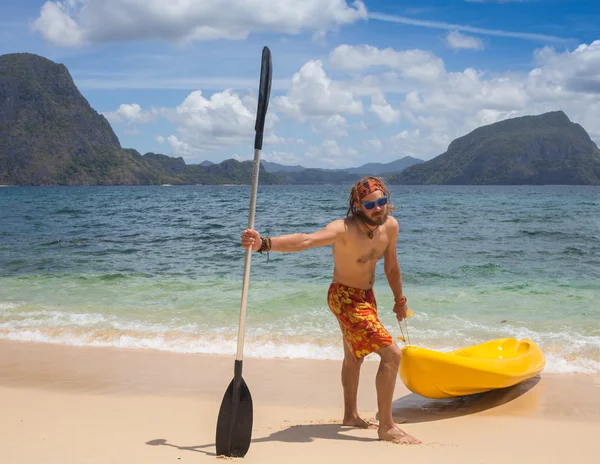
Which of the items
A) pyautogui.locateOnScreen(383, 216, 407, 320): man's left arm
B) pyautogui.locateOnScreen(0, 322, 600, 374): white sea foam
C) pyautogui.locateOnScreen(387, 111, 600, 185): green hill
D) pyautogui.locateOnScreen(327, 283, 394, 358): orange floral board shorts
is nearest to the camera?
pyautogui.locateOnScreen(327, 283, 394, 358): orange floral board shorts

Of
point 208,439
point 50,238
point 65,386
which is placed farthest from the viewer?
point 50,238

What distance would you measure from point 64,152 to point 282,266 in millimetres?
135850

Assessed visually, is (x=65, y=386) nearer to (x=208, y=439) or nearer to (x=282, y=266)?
(x=208, y=439)

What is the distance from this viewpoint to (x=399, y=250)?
50.5 feet

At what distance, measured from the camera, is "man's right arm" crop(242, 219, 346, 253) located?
338 cm

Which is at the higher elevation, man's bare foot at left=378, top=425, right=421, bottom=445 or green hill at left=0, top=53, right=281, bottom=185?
green hill at left=0, top=53, right=281, bottom=185

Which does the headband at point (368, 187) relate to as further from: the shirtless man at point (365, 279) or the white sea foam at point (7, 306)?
the white sea foam at point (7, 306)

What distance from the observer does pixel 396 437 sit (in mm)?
3801

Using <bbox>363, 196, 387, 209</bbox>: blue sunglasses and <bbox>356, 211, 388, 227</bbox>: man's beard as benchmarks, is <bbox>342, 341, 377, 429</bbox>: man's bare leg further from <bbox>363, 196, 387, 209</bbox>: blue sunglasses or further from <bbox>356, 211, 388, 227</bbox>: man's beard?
<bbox>363, 196, 387, 209</bbox>: blue sunglasses

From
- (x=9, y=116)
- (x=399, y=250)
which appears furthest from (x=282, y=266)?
(x=9, y=116)

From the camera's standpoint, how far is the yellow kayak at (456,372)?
4539mm

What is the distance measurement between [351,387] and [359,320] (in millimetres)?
651

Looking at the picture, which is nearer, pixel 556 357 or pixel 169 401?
pixel 169 401

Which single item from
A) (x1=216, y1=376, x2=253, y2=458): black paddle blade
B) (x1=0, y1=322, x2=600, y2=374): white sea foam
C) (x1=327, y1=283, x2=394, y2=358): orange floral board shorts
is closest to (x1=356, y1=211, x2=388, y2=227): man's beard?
(x1=327, y1=283, x2=394, y2=358): orange floral board shorts
